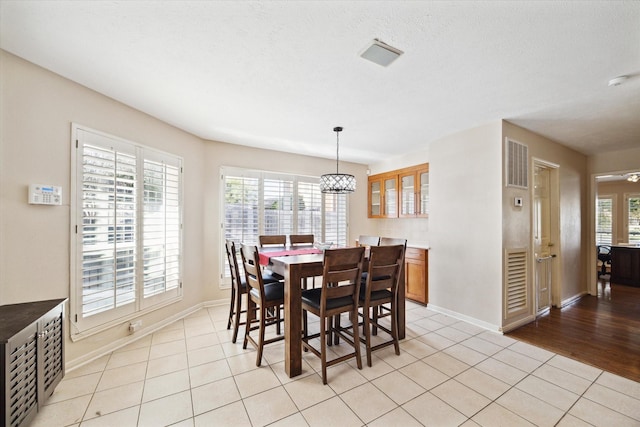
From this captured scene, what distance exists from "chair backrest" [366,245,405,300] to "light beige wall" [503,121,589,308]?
1541mm

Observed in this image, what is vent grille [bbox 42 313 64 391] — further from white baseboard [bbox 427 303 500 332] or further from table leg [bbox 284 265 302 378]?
→ white baseboard [bbox 427 303 500 332]

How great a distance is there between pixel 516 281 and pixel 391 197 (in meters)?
2.37

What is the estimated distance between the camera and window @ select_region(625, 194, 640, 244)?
6.81 metres

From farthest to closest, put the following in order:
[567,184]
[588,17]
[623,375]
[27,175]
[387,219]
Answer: [387,219], [567,184], [623,375], [27,175], [588,17]

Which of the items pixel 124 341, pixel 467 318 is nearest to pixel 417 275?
pixel 467 318

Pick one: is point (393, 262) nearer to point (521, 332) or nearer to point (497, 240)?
point (497, 240)

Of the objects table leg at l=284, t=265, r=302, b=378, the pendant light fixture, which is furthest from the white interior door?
table leg at l=284, t=265, r=302, b=378

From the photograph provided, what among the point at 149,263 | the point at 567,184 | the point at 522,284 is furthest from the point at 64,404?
the point at 567,184

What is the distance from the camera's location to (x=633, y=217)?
271 inches

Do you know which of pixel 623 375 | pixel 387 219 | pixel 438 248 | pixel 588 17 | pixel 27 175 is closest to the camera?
pixel 588 17

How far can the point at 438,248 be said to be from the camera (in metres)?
3.76

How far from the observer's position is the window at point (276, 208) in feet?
13.3

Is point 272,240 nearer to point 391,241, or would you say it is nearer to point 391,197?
point 391,241

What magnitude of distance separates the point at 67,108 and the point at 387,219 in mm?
4880
